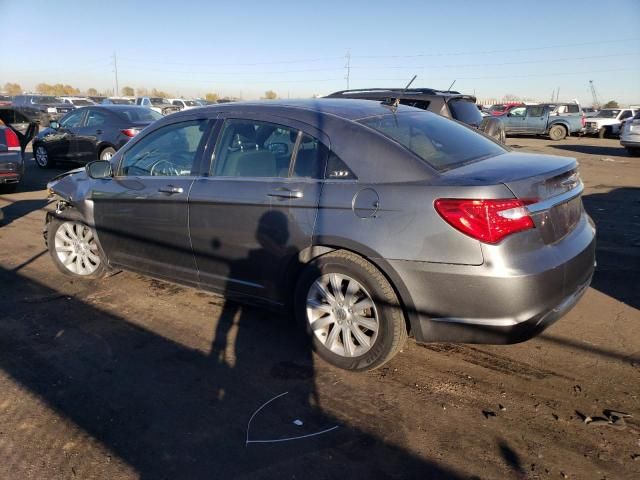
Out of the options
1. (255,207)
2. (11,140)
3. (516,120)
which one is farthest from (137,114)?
(516,120)

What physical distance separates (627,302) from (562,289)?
6.17ft

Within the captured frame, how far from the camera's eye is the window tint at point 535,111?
1011 inches

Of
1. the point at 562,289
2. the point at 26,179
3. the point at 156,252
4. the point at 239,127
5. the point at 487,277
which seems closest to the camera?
the point at 487,277

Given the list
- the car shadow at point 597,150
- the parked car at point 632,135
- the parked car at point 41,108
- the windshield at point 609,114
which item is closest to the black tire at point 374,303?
the parked car at point 632,135

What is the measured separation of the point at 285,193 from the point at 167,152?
4.94ft

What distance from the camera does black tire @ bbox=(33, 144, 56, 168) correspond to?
44.2 ft

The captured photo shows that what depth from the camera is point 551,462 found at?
256 centimetres

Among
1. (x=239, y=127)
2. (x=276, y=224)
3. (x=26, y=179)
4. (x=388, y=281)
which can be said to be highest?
(x=239, y=127)

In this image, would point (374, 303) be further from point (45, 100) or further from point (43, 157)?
point (45, 100)

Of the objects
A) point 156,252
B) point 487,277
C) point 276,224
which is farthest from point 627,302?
point 156,252

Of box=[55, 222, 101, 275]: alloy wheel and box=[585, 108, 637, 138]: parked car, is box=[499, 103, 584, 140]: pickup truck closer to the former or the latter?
box=[585, 108, 637, 138]: parked car

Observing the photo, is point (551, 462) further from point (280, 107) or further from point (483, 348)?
point (280, 107)

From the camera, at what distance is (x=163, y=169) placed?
14.8 ft

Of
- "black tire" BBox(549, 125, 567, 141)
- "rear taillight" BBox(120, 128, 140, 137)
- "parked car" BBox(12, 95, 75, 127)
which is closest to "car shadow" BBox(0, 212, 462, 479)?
"rear taillight" BBox(120, 128, 140, 137)
